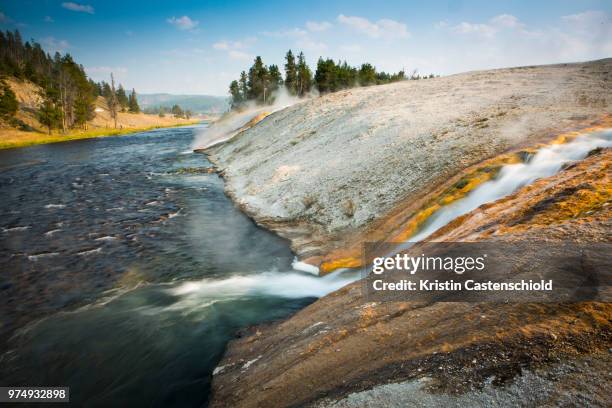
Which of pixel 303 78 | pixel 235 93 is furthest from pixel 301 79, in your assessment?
pixel 235 93

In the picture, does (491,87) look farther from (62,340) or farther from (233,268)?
(62,340)

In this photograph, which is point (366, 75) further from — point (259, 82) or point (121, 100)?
point (121, 100)

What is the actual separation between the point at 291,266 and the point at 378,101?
857 inches

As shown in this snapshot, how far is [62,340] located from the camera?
320 inches

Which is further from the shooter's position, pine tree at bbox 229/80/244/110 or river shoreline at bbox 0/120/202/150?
pine tree at bbox 229/80/244/110

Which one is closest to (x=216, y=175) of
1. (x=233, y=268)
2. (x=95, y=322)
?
(x=233, y=268)

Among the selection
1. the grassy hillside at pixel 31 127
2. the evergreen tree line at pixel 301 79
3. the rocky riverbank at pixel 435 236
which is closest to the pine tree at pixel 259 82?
the evergreen tree line at pixel 301 79

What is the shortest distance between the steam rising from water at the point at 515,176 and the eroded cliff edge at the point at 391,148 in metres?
1.49

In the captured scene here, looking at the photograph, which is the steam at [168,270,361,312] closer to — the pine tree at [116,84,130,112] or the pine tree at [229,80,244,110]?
the pine tree at [229,80,244,110]

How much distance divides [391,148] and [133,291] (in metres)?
13.4

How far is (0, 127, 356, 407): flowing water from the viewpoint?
283 inches

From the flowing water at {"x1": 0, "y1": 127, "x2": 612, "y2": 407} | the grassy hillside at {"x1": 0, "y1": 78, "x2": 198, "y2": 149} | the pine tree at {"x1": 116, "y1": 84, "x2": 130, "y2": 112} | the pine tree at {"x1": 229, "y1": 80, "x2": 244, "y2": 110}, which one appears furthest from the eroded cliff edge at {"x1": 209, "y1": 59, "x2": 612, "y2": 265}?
the pine tree at {"x1": 116, "y1": 84, "x2": 130, "y2": 112}

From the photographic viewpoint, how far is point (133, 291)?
10352 millimetres

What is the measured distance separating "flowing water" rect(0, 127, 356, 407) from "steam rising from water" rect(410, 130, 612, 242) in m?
3.48
